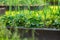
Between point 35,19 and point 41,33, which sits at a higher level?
point 35,19

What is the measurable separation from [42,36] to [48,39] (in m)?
0.08

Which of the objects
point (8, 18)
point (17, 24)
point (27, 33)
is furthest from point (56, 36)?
point (8, 18)

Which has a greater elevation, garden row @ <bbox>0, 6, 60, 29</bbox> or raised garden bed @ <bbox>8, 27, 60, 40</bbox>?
garden row @ <bbox>0, 6, 60, 29</bbox>

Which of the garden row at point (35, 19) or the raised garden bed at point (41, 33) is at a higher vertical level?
the garden row at point (35, 19)

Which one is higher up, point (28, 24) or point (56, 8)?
point (56, 8)

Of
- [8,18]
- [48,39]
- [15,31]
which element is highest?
[8,18]

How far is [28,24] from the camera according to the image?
6.96 feet

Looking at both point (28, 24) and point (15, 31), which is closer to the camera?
point (15, 31)

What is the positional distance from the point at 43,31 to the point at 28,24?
0.21 metres

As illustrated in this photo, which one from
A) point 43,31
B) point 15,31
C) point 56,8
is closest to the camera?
point 15,31

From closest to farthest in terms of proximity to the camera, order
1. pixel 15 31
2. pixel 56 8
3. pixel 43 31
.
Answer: pixel 15 31
pixel 43 31
pixel 56 8

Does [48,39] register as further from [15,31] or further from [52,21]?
[15,31]

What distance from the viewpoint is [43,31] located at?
6.81 ft

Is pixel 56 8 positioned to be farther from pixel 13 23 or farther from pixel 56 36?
pixel 13 23
